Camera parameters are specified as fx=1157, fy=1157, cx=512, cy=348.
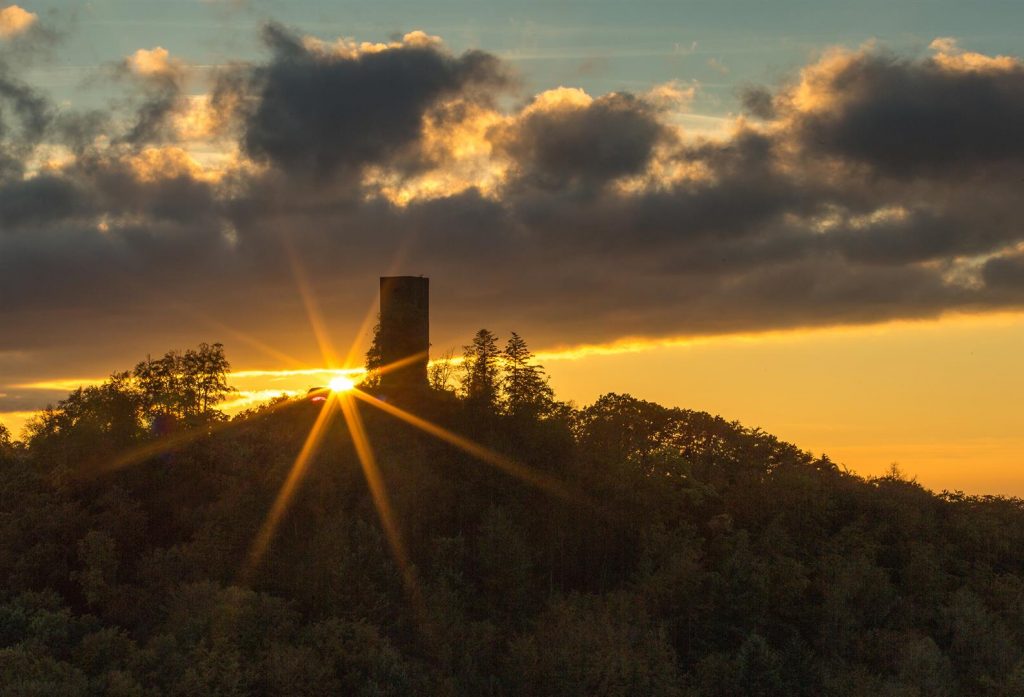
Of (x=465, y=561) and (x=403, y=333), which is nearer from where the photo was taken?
(x=465, y=561)

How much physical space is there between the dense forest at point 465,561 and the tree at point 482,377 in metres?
0.09

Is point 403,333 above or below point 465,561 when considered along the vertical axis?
above

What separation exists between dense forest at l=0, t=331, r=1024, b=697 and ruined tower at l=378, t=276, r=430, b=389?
3.32 feet

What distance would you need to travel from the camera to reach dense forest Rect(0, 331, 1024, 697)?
41.0 metres

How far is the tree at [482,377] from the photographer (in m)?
52.3

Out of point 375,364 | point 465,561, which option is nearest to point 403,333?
point 375,364

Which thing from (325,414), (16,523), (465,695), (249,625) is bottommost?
(465,695)

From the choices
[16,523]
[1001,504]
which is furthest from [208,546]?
[1001,504]

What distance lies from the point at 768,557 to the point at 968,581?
9.36 metres

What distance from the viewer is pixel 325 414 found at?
175 ft

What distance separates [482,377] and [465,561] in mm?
9716

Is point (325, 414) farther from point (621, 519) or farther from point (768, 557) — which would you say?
point (768, 557)

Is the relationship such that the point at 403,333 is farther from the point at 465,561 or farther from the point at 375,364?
the point at 465,561

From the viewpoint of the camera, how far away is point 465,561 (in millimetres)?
46312
